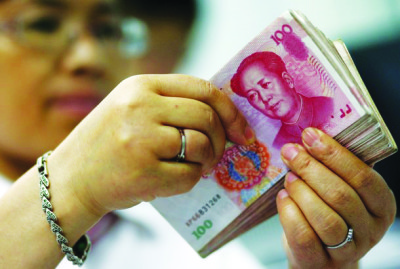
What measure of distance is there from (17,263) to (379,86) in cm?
194

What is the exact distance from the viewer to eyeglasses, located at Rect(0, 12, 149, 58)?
5.61 feet

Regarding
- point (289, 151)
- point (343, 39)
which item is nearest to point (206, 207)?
point (289, 151)

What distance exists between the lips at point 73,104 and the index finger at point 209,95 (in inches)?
40.8

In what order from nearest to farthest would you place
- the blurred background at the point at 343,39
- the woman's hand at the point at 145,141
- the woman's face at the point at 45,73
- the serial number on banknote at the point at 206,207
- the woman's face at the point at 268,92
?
1. the woman's hand at the point at 145,141
2. the woman's face at the point at 268,92
3. the serial number on banknote at the point at 206,207
4. the woman's face at the point at 45,73
5. the blurred background at the point at 343,39

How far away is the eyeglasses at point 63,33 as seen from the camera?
1710 mm

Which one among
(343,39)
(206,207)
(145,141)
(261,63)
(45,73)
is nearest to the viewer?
(145,141)

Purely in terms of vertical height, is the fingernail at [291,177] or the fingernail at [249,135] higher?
the fingernail at [249,135]

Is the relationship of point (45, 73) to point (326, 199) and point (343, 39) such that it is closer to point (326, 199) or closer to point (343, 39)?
point (326, 199)

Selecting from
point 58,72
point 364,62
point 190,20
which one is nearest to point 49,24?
point 58,72

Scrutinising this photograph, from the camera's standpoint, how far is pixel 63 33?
1.80 metres

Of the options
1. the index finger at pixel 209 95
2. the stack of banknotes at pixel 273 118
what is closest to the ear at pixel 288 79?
the stack of banknotes at pixel 273 118

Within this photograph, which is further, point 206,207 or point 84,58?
point 84,58

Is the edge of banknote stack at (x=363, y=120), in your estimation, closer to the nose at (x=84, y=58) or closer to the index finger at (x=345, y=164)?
the index finger at (x=345, y=164)

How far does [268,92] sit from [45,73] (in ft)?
3.66
